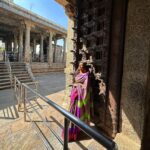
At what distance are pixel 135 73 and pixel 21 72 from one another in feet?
31.8

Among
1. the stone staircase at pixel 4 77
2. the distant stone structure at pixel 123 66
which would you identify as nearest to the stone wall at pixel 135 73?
the distant stone structure at pixel 123 66

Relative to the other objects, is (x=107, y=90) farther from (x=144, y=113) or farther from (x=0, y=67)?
(x=0, y=67)

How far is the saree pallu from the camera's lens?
9.59 ft

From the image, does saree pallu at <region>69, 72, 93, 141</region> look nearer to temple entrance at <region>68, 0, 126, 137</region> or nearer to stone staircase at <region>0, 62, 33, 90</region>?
→ temple entrance at <region>68, 0, 126, 137</region>

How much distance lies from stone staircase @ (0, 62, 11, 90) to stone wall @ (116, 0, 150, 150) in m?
7.75

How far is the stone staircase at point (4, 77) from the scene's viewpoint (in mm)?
9172

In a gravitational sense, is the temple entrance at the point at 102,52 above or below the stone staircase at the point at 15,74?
above

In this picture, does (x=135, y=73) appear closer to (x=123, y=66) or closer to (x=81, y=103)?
(x=123, y=66)

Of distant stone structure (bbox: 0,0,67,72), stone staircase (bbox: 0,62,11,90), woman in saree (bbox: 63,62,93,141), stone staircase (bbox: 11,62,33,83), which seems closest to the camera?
woman in saree (bbox: 63,62,93,141)

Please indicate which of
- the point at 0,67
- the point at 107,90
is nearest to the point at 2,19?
the point at 0,67

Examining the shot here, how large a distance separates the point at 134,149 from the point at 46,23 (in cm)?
1403

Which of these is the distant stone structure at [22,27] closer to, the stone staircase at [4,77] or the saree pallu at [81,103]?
the stone staircase at [4,77]

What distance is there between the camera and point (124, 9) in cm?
251

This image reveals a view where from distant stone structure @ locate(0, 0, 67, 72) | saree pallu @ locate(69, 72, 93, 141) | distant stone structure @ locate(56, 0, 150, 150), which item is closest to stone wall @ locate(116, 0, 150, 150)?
distant stone structure @ locate(56, 0, 150, 150)
